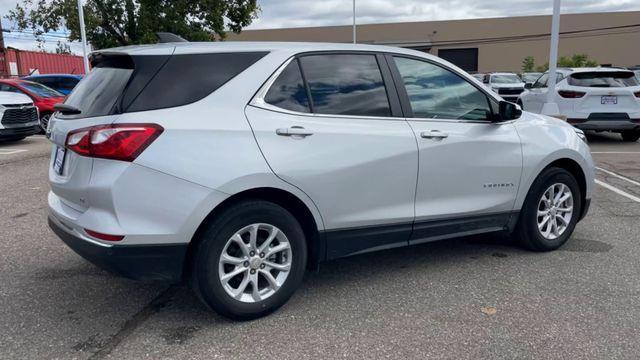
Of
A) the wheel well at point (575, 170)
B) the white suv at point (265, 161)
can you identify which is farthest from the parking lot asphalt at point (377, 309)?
the wheel well at point (575, 170)

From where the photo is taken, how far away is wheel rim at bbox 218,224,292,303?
3383 millimetres

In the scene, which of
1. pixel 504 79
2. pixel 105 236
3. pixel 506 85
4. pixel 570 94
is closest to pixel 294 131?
pixel 105 236

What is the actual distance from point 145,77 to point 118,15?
2426 cm

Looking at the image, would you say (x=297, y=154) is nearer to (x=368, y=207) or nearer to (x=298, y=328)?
(x=368, y=207)

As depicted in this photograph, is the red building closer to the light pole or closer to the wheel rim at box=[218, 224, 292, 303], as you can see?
the light pole

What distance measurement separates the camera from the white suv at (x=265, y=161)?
312 cm

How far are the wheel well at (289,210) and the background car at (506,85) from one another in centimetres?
1997

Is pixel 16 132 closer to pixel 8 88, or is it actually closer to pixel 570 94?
pixel 8 88

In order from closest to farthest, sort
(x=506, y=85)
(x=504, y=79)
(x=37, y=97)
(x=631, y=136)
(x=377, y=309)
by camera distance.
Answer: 1. (x=377, y=309)
2. (x=631, y=136)
3. (x=37, y=97)
4. (x=506, y=85)
5. (x=504, y=79)

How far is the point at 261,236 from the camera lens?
3520mm

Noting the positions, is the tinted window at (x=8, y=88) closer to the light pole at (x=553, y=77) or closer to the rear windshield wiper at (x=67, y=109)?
the rear windshield wiper at (x=67, y=109)

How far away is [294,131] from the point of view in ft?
11.4

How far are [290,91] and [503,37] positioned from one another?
62107 mm

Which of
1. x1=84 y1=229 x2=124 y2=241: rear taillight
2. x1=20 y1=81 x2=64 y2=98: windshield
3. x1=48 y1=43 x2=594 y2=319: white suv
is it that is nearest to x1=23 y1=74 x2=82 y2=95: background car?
x1=20 y1=81 x2=64 y2=98: windshield
